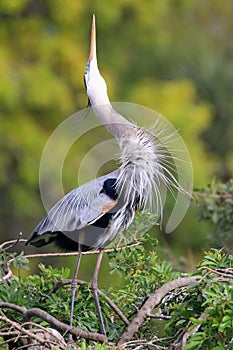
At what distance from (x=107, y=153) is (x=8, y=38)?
35.9ft

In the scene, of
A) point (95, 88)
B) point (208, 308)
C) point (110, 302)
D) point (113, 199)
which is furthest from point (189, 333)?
point (95, 88)

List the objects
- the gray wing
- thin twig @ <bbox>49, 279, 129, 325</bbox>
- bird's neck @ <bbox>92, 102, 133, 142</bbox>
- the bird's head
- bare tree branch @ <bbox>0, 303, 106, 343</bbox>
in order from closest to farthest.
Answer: bare tree branch @ <bbox>0, 303, 106, 343</bbox>
thin twig @ <bbox>49, 279, 129, 325</bbox>
the gray wing
bird's neck @ <bbox>92, 102, 133, 142</bbox>
the bird's head

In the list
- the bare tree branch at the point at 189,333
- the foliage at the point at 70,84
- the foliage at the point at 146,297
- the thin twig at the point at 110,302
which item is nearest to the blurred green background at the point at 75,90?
the foliage at the point at 70,84

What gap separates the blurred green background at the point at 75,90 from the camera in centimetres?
1474

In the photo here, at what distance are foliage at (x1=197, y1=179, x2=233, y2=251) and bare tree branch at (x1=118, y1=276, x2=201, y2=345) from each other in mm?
2810

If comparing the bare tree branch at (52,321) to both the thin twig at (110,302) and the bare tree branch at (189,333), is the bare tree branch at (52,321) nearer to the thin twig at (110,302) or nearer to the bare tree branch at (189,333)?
the thin twig at (110,302)

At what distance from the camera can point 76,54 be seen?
595 inches

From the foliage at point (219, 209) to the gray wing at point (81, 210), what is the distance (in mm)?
2054

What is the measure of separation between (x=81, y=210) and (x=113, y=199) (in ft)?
0.59

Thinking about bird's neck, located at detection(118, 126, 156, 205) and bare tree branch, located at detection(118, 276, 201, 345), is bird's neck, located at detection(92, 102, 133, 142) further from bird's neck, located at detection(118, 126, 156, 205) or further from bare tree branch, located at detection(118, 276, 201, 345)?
bare tree branch, located at detection(118, 276, 201, 345)

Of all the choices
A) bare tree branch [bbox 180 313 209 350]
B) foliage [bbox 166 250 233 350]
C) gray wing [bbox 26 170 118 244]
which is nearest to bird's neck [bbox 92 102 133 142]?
gray wing [bbox 26 170 118 244]

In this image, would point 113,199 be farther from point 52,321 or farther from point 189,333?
point 189,333

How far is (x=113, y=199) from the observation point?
4469mm

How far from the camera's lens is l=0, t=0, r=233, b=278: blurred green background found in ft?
48.4
